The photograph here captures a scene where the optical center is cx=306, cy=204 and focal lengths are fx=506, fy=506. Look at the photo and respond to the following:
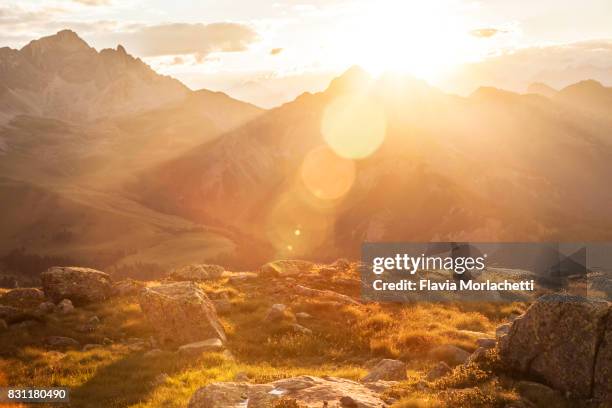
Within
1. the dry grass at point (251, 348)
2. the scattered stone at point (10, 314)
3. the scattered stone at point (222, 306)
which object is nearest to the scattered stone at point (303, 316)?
the dry grass at point (251, 348)

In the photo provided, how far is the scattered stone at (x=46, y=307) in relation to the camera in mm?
30500

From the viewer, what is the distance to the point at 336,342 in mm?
27797

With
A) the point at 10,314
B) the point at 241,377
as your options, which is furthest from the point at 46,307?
the point at 241,377

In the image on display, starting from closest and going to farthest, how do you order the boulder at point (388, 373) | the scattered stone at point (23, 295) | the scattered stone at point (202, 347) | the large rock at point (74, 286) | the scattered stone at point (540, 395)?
1. the scattered stone at point (540, 395)
2. the boulder at point (388, 373)
3. the scattered stone at point (202, 347)
4. the scattered stone at point (23, 295)
5. the large rock at point (74, 286)

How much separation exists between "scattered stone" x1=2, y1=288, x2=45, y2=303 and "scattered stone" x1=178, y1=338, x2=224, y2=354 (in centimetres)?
1516

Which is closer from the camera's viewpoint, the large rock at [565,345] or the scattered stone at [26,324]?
the large rock at [565,345]

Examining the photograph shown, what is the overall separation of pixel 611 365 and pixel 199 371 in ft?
49.3

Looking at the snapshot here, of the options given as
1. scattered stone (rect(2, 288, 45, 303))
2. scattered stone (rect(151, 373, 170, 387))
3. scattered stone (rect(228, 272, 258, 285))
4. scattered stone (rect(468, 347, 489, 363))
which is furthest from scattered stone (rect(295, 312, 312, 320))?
scattered stone (rect(2, 288, 45, 303))

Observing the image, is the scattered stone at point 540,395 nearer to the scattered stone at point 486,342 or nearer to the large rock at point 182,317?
the scattered stone at point 486,342

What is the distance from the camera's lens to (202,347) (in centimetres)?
2428

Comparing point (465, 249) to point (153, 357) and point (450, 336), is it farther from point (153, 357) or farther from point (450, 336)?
point (153, 357)

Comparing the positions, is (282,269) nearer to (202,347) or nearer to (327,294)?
(327,294)

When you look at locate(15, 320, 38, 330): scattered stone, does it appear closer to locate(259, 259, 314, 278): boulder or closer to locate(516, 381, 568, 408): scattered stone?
locate(259, 259, 314, 278): boulder

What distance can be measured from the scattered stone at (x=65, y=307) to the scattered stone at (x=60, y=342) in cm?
461
